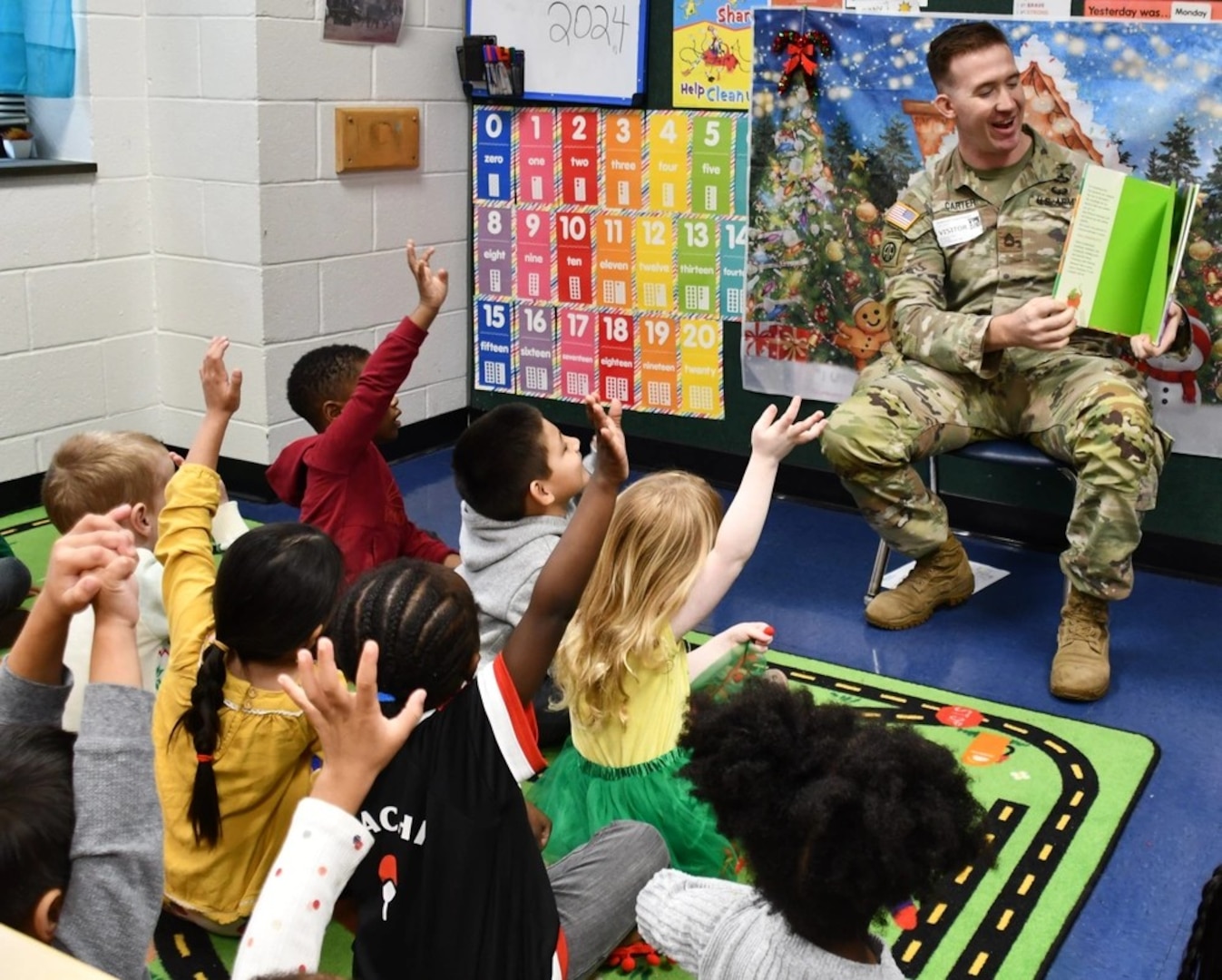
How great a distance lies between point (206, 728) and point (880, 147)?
8.58 ft

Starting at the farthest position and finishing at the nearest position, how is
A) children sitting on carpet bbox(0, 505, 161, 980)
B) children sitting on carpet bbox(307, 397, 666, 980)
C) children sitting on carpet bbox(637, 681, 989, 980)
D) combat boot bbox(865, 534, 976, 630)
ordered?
combat boot bbox(865, 534, 976, 630) → children sitting on carpet bbox(307, 397, 666, 980) → children sitting on carpet bbox(637, 681, 989, 980) → children sitting on carpet bbox(0, 505, 161, 980)

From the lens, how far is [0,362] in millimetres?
3770

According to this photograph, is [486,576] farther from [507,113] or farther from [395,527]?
[507,113]

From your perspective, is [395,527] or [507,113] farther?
[507,113]

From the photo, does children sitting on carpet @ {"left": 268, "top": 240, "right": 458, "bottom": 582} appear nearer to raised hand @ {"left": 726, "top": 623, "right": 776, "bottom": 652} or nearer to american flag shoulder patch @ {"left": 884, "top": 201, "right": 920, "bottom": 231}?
raised hand @ {"left": 726, "top": 623, "right": 776, "bottom": 652}

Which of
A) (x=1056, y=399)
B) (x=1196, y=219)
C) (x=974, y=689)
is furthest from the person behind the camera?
(x=1196, y=219)

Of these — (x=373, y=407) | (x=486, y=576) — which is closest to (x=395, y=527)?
(x=373, y=407)

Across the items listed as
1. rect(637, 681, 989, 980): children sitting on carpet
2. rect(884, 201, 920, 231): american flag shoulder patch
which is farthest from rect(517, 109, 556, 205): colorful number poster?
rect(637, 681, 989, 980): children sitting on carpet

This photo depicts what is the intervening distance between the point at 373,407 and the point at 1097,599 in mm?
1578

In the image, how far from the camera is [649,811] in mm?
2166

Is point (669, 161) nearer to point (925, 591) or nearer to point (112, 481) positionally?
point (925, 591)

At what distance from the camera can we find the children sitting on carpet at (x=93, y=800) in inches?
44.6

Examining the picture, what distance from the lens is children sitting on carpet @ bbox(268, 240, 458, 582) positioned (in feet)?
8.79

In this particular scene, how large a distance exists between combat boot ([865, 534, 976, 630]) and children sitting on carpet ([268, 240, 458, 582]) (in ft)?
3.23
